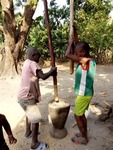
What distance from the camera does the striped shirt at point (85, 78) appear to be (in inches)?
132

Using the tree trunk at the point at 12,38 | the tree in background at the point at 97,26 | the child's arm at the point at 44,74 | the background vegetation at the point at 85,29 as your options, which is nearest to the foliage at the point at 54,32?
the background vegetation at the point at 85,29

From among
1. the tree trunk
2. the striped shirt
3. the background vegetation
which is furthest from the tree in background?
the striped shirt

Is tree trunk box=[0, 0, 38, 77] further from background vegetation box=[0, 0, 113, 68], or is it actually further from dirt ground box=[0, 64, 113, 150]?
background vegetation box=[0, 0, 113, 68]

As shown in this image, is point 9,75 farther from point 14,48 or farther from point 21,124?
point 21,124

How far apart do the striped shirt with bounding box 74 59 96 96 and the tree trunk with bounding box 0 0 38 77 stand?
5823 mm

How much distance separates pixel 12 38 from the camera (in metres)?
9.02

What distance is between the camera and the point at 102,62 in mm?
12273

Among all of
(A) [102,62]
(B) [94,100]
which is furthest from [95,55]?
(B) [94,100]

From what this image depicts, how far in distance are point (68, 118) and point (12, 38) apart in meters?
5.26

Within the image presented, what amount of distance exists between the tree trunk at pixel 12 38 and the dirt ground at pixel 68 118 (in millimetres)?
885

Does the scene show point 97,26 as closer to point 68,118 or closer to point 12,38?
point 12,38

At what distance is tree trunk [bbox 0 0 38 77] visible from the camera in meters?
8.82

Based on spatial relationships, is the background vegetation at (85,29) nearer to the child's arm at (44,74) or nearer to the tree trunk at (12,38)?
the tree trunk at (12,38)

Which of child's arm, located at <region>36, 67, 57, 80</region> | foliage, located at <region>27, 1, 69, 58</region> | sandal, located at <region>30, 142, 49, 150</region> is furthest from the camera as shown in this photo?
foliage, located at <region>27, 1, 69, 58</region>
